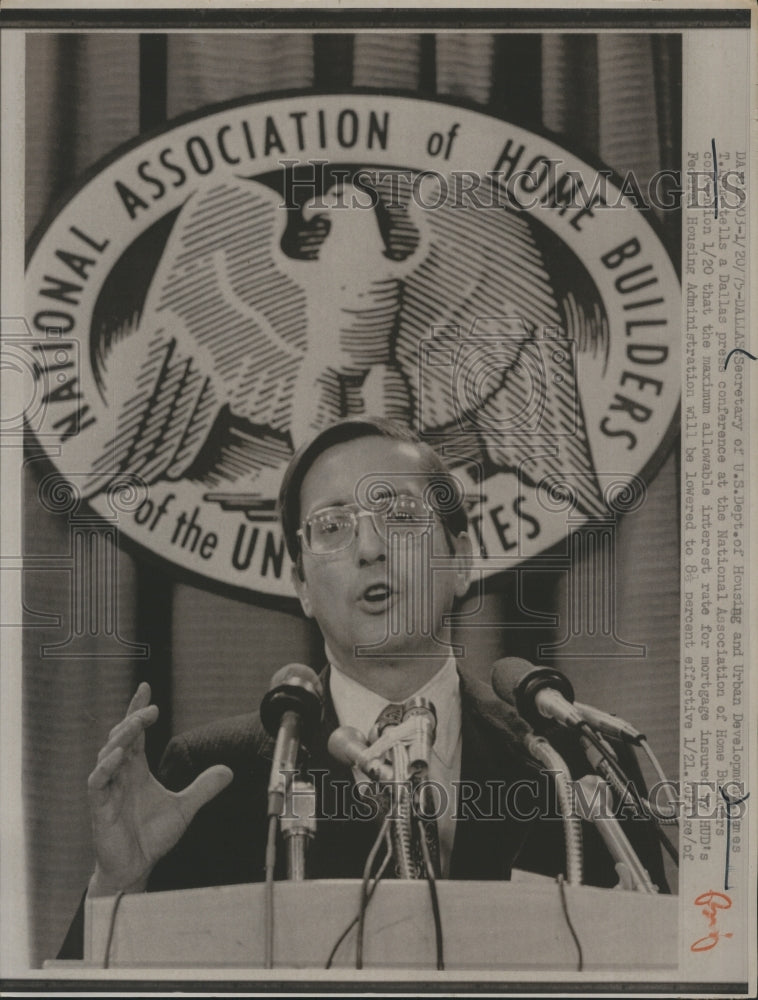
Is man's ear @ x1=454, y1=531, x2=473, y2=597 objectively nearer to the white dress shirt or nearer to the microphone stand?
the white dress shirt

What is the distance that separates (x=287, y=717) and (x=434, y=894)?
0.42m

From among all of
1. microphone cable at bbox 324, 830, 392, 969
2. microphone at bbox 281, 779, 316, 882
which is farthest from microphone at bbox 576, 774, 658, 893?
microphone at bbox 281, 779, 316, 882

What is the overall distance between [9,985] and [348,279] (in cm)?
151

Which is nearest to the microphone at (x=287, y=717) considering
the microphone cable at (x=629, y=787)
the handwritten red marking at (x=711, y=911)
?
the microphone cable at (x=629, y=787)

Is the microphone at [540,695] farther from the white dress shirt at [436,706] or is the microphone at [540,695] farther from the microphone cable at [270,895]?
the microphone cable at [270,895]

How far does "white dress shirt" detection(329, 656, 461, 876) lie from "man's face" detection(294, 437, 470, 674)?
38 millimetres

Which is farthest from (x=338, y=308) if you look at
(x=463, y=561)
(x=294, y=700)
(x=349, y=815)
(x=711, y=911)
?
(x=711, y=911)

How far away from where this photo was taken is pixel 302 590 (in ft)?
7.45

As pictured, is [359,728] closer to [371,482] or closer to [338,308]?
[371,482]

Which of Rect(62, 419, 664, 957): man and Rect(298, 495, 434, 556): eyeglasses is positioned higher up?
Rect(298, 495, 434, 556): eyeglasses

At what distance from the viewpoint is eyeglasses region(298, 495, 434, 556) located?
2252 mm

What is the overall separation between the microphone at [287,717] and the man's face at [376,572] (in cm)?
9

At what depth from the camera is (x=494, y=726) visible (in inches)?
89.0

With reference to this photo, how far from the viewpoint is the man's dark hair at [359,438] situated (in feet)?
7.43
